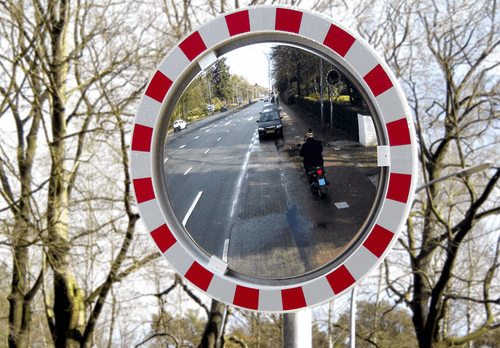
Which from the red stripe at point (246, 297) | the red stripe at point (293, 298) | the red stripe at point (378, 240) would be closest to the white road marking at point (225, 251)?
the red stripe at point (246, 297)

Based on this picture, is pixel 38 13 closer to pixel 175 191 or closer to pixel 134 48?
pixel 134 48

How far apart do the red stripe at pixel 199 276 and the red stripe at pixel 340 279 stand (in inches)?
17.5

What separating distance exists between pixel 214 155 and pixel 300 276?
58cm

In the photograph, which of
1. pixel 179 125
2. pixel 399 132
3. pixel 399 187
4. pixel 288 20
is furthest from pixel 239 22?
pixel 399 187

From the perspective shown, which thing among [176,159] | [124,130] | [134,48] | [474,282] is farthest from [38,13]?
[474,282]

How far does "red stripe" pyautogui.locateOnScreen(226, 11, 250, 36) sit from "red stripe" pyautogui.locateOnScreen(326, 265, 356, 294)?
92 cm

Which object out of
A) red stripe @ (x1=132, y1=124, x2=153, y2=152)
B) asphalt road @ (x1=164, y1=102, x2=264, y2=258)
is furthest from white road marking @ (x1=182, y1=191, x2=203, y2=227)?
red stripe @ (x1=132, y1=124, x2=153, y2=152)

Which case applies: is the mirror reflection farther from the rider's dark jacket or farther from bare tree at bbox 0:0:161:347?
bare tree at bbox 0:0:161:347

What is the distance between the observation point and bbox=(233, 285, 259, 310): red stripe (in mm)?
1334

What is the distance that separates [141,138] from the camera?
142 cm

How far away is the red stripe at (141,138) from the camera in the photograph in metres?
1.41

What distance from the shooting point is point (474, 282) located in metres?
11.2

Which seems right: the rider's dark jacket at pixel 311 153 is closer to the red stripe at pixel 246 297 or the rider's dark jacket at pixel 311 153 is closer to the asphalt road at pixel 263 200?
the asphalt road at pixel 263 200

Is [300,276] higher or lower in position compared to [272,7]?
lower
